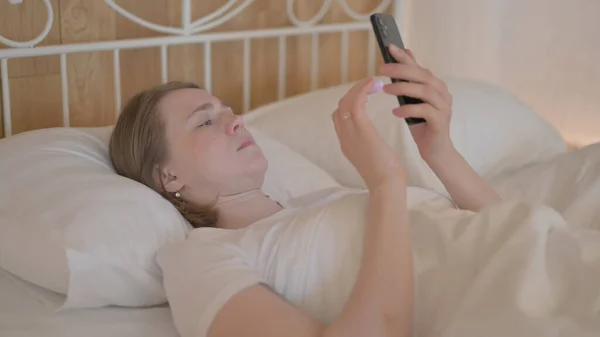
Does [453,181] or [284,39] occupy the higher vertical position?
[284,39]

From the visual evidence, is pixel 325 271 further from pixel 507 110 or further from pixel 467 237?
pixel 507 110

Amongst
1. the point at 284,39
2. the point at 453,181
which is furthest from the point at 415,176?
the point at 284,39

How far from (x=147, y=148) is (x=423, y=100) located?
1.51 feet

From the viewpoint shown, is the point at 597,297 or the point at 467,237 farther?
the point at 467,237

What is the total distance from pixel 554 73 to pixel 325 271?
51.0 inches

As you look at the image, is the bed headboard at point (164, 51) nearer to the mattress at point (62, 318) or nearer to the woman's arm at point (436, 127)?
the mattress at point (62, 318)

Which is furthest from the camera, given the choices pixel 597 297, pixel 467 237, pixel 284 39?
pixel 284 39

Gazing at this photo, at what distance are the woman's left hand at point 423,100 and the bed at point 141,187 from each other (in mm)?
292

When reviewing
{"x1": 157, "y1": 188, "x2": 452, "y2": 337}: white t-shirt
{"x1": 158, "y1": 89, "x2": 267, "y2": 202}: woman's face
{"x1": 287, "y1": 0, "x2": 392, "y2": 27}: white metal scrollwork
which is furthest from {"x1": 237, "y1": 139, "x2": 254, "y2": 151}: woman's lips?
{"x1": 287, "y1": 0, "x2": 392, "y2": 27}: white metal scrollwork

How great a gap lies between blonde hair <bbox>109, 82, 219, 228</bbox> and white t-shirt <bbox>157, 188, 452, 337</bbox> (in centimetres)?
18

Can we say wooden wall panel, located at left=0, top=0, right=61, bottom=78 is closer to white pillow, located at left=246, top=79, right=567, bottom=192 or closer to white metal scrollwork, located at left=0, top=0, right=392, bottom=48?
white metal scrollwork, located at left=0, top=0, right=392, bottom=48

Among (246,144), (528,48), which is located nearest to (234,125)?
(246,144)

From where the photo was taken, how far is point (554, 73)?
2045 mm

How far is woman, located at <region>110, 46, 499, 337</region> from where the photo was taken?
914 mm
